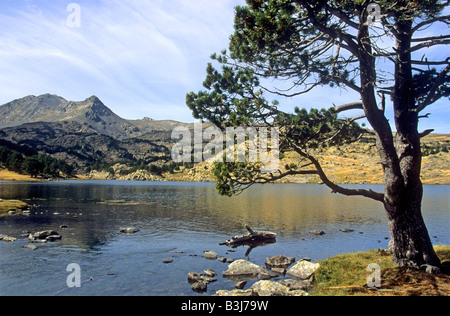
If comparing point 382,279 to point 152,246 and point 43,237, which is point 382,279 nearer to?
point 152,246

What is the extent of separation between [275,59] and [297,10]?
10.3 feet

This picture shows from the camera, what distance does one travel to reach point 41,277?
2477 cm

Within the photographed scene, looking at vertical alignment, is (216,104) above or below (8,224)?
above

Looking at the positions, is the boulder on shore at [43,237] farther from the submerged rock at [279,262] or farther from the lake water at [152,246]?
the submerged rock at [279,262]

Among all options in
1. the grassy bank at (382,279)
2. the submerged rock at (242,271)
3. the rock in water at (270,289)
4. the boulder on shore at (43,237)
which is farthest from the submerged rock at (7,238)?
the grassy bank at (382,279)

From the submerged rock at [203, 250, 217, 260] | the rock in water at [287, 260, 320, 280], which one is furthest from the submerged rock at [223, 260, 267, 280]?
the submerged rock at [203, 250, 217, 260]

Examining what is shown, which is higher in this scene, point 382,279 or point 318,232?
point 382,279

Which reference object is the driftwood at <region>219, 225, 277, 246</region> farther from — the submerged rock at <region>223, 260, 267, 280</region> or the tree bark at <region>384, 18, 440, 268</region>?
the tree bark at <region>384, 18, 440, 268</region>

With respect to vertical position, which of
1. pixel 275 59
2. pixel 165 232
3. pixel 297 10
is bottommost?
pixel 165 232

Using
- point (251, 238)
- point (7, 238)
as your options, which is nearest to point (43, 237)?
point (7, 238)

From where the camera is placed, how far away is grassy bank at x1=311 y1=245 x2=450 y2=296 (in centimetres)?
1462

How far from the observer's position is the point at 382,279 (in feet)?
54.6
